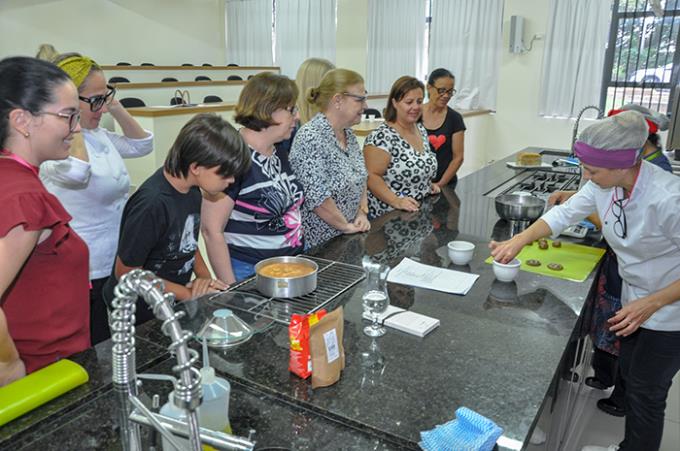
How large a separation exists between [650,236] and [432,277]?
2.22 feet

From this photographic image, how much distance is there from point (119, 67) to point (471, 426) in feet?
24.4

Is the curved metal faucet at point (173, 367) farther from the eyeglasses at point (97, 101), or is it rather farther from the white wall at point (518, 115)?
the white wall at point (518, 115)

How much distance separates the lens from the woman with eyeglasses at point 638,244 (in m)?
1.56

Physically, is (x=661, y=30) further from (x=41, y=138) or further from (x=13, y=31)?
(x=13, y=31)

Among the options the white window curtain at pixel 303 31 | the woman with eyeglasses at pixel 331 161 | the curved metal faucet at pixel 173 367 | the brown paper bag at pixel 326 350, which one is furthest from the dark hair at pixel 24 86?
the white window curtain at pixel 303 31

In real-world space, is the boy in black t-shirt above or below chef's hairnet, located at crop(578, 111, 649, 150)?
below

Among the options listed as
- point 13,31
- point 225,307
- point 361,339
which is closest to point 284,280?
point 225,307

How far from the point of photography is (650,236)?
→ 5.29 ft

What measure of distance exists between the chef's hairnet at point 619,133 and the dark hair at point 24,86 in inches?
55.8

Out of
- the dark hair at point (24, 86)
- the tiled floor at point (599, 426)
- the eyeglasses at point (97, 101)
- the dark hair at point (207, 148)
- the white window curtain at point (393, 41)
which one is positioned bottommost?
the tiled floor at point (599, 426)

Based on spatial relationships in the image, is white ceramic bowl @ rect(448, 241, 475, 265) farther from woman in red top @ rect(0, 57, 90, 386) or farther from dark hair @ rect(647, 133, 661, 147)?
woman in red top @ rect(0, 57, 90, 386)

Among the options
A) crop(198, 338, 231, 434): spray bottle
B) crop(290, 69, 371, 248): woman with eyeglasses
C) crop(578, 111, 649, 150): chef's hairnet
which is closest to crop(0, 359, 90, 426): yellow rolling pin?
crop(198, 338, 231, 434): spray bottle

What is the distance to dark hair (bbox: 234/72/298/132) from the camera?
167cm

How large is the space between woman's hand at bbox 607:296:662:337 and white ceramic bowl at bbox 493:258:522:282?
0.38 m
